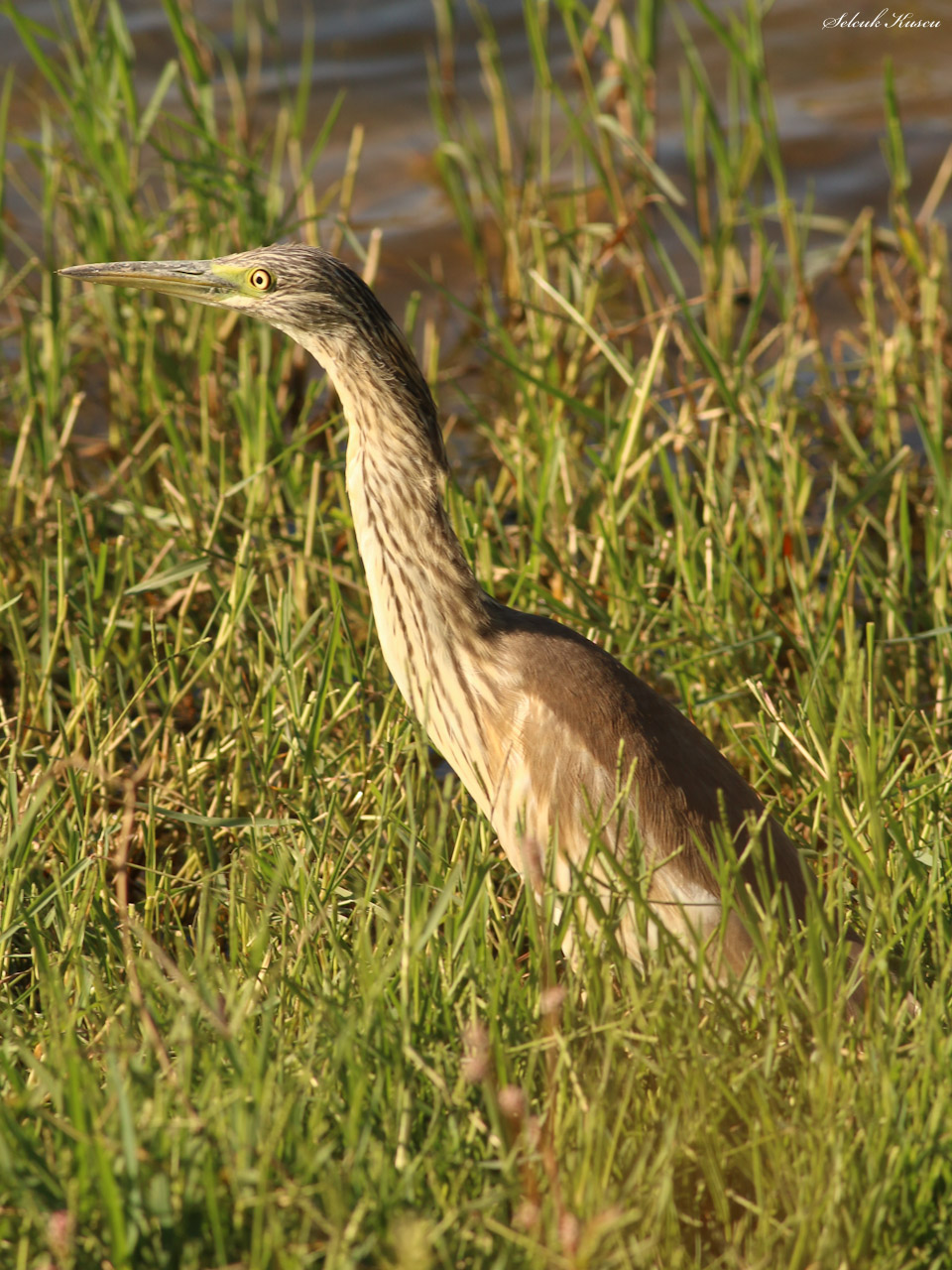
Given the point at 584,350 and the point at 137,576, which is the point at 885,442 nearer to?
the point at 584,350

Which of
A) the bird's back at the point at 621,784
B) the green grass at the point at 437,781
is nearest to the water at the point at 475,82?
the green grass at the point at 437,781

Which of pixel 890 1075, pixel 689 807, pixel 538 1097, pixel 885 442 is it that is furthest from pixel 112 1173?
pixel 885 442

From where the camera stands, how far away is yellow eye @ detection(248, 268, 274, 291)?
2.72 metres

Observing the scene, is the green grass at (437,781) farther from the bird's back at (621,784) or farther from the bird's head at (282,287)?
the bird's head at (282,287)

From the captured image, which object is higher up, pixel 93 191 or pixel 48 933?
pixel 93 191

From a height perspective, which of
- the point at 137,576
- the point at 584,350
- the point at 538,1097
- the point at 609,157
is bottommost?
the point at 538,1097

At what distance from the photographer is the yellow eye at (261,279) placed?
272 centimetres

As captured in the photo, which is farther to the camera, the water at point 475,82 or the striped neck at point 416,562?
the water at point 475,82

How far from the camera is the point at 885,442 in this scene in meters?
4.22

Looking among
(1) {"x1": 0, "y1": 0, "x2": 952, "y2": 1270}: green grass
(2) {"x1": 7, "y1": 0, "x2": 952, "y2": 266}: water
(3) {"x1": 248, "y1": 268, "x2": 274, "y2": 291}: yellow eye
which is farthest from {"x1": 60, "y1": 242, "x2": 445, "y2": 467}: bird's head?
(2) {"x1": 7, "y1": 0, "x2": 952, "y2": 266}: water

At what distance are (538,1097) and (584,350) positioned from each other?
294cm

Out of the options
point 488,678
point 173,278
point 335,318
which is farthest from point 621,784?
point 173,278

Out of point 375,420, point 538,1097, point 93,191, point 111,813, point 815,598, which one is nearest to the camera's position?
point 538,1097

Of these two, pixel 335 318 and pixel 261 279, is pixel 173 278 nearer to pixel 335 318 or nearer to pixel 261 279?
pixel 261 279
